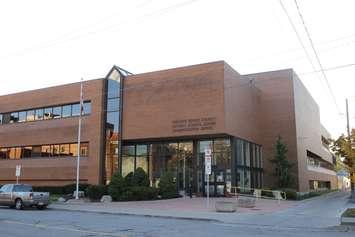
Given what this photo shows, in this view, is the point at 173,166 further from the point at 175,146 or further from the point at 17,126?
the point at 17,126

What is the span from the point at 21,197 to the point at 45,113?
912 inches

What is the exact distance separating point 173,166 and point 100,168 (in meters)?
7.34

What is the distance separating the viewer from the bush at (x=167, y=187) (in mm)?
37812

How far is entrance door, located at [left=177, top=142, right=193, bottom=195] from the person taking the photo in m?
42.2

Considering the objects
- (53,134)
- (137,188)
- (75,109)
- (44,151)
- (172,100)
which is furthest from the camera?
(44,151)

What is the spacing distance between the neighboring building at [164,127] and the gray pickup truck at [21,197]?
48.9ft

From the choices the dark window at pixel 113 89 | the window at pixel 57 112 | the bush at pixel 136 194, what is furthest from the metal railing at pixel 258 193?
the window at pixel 57 112

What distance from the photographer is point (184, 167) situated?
140 ft

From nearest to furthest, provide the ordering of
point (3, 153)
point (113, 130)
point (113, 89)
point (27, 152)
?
1. point (113, 130)
2. point (113, 89)
3. point (27, 152)
4. point (3, 153)

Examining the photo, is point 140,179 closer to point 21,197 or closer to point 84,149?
point 84,149

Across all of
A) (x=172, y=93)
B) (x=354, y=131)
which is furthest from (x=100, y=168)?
(x=354, y=131)

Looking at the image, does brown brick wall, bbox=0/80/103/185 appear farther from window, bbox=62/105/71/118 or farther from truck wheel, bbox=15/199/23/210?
truck wheel, bbox=15/199/23/210

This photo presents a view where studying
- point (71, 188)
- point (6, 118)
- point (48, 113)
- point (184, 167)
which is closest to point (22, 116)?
point (6, 118)

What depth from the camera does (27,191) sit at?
28.7m
